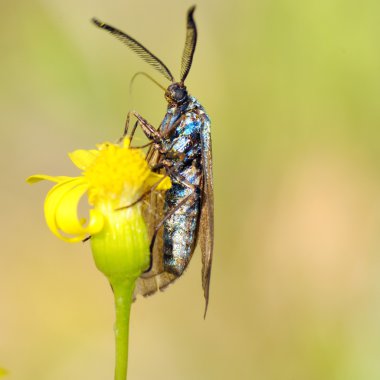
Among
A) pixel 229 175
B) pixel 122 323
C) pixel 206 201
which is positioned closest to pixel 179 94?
pixel 206 201

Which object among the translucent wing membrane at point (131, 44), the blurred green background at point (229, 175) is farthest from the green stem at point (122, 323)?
the blurred green background at point (229, 175)

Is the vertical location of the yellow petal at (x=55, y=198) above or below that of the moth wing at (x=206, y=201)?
below

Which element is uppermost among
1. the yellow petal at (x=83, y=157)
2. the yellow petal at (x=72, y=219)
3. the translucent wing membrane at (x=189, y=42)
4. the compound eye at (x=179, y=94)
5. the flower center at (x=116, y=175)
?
the translucent wing membrane at (x=189, y=42)

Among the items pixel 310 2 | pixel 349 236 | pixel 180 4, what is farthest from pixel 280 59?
pixel 349 236

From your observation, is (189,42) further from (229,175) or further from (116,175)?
(229,175)

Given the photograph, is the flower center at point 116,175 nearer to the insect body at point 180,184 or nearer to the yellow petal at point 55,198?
the yellow petal at point 55,198

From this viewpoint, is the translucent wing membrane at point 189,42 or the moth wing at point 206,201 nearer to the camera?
the translucent wing membrane at point 189,42

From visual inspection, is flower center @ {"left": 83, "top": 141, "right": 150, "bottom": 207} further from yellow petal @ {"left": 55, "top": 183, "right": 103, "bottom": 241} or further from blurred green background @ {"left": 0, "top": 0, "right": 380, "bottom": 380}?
blurred green background @ {"left": 0, "top": 0, "right": 380, "bottom": 380}
